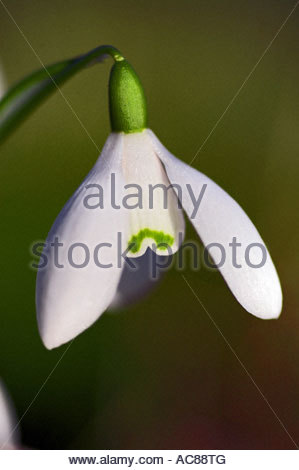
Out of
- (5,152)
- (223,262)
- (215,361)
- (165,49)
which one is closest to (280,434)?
(215,361)

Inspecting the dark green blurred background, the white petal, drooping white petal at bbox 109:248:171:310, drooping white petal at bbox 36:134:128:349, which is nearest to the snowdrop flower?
drooping white petal at bbox 36:134:128:349

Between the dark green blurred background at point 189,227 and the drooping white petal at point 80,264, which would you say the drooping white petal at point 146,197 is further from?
the dark green blurred background at point 189,227

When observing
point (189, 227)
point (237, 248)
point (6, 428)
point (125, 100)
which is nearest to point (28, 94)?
point (125, 100)

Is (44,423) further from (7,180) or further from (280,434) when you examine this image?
(7,180)

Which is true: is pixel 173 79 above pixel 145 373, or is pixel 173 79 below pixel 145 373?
above

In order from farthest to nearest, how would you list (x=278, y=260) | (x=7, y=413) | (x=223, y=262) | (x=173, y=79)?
(x=173, y=79) < (x=278, y=260) < (x=7, y=413) < (x=223, y=262)

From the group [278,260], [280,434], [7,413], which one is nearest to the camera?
[7,413]

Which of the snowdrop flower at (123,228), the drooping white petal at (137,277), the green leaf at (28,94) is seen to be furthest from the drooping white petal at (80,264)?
the drooping white petal at (137,277)

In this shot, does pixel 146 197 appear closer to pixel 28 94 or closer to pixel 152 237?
pixel 152 237
